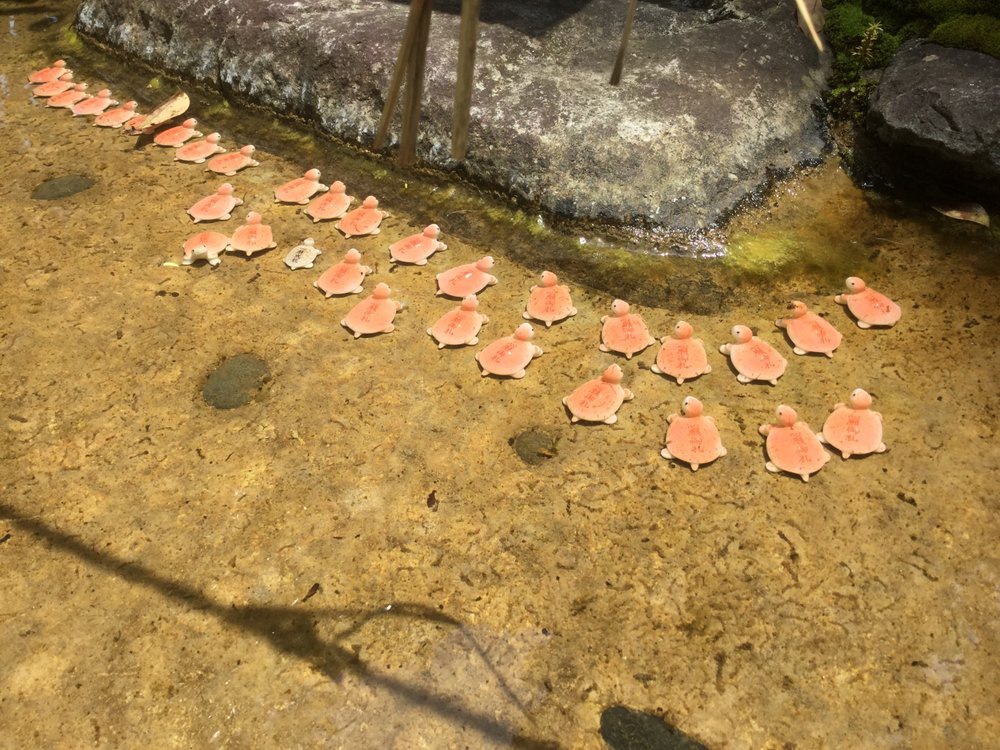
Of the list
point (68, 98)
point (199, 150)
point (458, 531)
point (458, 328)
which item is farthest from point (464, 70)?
point (68, 98)

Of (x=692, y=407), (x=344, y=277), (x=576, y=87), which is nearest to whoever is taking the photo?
(x=692, y=407)

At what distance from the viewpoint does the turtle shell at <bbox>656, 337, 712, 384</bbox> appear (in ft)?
12.5

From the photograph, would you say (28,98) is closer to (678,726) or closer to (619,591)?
(619,591)

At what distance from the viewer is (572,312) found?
4195mm

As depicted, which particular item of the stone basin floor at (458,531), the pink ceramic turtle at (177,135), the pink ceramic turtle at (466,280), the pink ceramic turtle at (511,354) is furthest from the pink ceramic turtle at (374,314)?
the pink ceramic turtle at (177,135)

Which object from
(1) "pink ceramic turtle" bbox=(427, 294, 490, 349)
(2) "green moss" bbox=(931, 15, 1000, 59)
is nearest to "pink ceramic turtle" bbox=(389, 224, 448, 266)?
(1) "pink ceramic turtle" bbox=(427, 294, 490, 349)

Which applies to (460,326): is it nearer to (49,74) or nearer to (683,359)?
(683,359)

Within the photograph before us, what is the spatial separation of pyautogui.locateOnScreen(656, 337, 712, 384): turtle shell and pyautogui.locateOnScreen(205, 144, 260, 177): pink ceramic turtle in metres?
3.65

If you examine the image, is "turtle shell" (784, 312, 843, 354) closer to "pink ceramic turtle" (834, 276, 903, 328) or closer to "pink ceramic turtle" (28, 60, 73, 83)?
"pink ceramic turtle" (834, 276, 903, 328)

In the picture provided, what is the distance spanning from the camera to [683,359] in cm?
384

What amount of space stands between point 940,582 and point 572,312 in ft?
7.29

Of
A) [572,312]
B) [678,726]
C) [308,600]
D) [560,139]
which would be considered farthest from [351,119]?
[678,726]

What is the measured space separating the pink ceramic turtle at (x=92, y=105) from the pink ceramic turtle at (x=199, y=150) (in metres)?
1.14

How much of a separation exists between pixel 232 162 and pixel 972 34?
554cm
